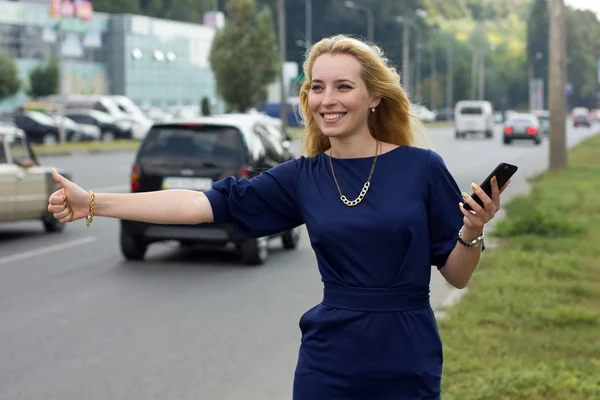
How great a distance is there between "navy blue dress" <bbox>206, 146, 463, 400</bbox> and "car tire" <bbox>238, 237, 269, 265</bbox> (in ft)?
30.9

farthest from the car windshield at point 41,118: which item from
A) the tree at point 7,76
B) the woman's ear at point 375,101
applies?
the woman's ear at point 375,101

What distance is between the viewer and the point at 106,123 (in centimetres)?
5997

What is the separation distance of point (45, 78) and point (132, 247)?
61.7 m

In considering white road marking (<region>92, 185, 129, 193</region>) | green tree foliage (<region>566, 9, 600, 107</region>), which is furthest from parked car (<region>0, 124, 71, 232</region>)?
green tree foliage (<region>566, 9, 600, 107</region>)

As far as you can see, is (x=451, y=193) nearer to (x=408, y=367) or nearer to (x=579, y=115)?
(x=408, y=367)

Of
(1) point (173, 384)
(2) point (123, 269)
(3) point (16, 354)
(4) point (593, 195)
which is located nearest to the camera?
(1) point (173, 384)

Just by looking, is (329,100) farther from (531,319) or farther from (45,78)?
(45,78)

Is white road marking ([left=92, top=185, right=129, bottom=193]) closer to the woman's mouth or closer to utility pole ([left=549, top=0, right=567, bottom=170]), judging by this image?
utility pole ([left=549, top=0, right=567, bottom=170])

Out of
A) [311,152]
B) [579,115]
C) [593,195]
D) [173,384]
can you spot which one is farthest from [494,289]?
[579,115]

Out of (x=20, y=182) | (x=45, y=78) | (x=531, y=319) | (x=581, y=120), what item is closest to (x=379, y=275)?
(x=531, y=319)

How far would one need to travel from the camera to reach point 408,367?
3582mm

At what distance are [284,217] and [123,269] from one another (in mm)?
9110

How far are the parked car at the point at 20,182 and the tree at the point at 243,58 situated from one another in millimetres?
47436

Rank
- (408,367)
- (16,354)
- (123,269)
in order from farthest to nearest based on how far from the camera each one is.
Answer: (123,269), (16,354), (408,367)
